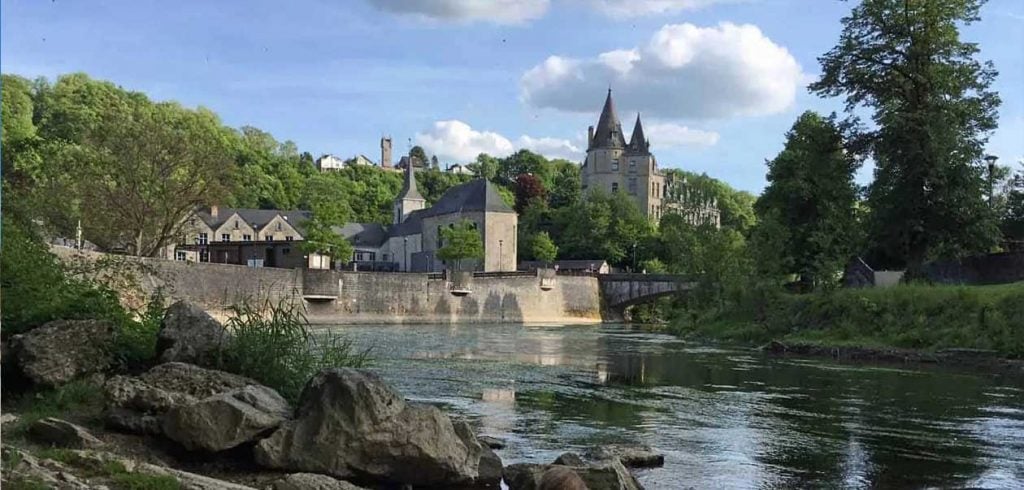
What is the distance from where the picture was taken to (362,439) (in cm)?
961

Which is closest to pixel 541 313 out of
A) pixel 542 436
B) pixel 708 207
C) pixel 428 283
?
pixel 428 283

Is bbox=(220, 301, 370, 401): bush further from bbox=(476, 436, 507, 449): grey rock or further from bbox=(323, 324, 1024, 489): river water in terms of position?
bbox=(323, 324, 1024, 489): river water

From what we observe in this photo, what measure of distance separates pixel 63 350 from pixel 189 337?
1.42 m

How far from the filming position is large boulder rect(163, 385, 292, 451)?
943 centimetres

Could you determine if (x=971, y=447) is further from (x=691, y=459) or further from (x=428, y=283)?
(x=428, y=283)

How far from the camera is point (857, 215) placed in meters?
47.8

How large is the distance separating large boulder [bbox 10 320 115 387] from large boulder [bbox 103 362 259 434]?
0.70m

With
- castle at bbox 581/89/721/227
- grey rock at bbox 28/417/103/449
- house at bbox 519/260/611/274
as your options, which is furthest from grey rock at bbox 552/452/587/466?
castle at bbox 581/89/721/227

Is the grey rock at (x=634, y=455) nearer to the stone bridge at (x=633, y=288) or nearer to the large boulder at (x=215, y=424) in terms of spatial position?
the large boulder at (x=215, y=424)

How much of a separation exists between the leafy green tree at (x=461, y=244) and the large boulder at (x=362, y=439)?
294 feet

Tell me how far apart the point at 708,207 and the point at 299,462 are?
135751mm

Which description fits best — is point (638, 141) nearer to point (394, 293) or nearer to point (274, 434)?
point (394, 293)

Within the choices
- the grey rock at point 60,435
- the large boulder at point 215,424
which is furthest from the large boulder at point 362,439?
the grey rock at point 60,435

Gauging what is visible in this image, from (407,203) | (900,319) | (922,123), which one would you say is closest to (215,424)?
(900,319)
